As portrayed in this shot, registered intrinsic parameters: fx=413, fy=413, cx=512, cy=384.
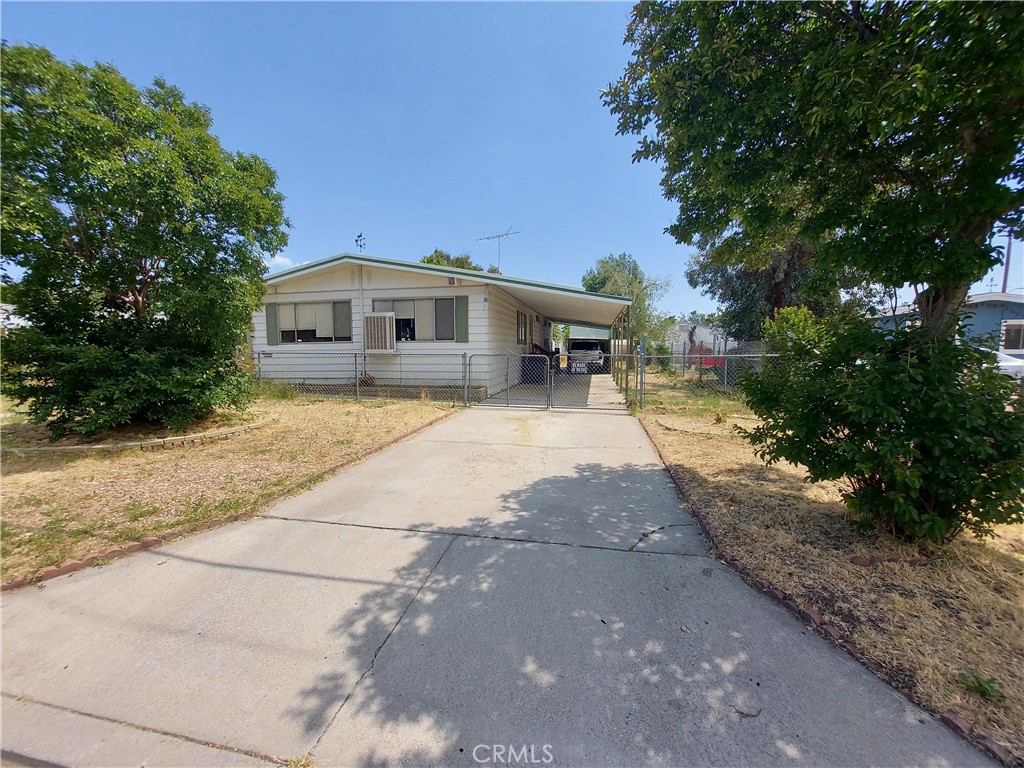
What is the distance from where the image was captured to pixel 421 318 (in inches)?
445

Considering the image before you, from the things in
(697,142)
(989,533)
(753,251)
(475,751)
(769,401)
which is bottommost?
(475,751)

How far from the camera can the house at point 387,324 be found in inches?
425

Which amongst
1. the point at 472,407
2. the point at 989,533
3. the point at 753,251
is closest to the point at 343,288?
the point at 472,407

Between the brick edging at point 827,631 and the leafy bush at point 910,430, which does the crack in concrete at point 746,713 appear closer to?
the brick edging at point 827,631

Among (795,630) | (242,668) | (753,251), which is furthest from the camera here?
(753,251)

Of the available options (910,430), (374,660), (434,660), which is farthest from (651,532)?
(374,660)

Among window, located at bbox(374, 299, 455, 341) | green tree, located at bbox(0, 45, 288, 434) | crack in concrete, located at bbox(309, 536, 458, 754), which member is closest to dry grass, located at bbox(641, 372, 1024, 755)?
crack in concrete, located at bbox(309, 536, 458, 754)

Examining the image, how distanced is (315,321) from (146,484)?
27.1 ft

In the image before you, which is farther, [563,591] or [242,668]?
[563,591]

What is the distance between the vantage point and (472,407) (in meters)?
10.1

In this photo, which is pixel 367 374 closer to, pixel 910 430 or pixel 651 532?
pixel 651 532

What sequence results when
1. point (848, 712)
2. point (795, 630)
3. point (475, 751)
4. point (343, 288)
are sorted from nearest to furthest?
point (475, 751)
point (848, 712)
point (795, 630)
point (343, 288)

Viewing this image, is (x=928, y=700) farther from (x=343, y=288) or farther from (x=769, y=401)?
(x=343, y=288)

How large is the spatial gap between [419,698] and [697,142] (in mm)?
4454
